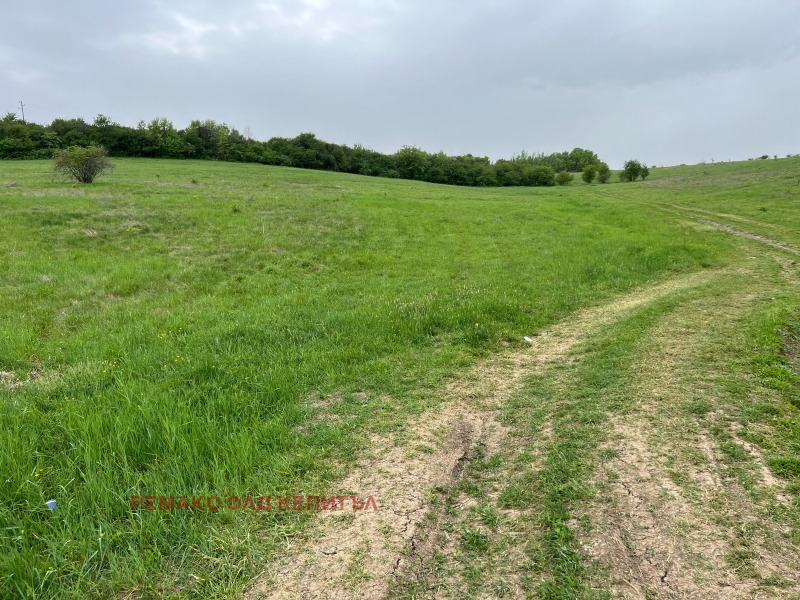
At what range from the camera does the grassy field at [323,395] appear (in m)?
3.05

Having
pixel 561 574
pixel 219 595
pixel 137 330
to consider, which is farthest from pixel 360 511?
pixel 137 330

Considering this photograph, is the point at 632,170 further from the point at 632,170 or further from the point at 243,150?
the point at 243,150

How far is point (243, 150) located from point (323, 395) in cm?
8929

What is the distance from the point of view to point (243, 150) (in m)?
83.1

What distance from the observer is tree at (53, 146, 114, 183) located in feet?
87.2

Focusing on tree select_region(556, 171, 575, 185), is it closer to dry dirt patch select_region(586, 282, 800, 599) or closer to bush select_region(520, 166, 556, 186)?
bush select_region(520, 166, 556, 186)

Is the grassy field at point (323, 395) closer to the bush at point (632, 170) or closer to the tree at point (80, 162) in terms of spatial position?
the tree at point (80, 162)

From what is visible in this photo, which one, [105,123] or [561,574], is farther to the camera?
[105,123]

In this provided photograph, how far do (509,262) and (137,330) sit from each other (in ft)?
37.5

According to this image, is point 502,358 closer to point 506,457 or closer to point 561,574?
point 506,457

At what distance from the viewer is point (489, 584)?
2830mm

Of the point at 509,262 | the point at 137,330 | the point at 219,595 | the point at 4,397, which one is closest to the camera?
the point at 219,595

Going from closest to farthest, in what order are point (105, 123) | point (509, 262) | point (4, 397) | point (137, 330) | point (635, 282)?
point (4, 397) < point (137, 330) < point (635, 282) < point (509, 262) < point (105, 123)

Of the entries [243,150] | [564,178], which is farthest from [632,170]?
[243,150]
